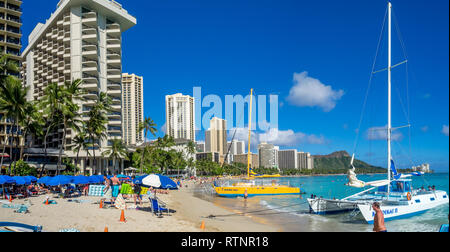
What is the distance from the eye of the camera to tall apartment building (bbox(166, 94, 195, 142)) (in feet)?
487

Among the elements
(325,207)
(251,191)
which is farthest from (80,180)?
(251,191)

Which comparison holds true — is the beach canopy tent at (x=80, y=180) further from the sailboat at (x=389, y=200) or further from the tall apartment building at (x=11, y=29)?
the tall apartment building at (x=11, y=29)

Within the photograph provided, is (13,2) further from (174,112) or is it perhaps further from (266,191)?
(174,112)

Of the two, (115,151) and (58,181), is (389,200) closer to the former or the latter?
(58,181)

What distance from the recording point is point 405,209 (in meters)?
19.6

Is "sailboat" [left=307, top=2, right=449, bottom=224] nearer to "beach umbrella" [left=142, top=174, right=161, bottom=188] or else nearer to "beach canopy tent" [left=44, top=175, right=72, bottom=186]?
"beach umbrella" [left=142, top=174, right=161, bottom=188]

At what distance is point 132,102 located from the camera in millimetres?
128250

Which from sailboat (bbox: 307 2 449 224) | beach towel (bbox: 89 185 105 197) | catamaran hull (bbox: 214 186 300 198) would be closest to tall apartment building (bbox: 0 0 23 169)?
beach towel (bbox: 89 185 105 197)

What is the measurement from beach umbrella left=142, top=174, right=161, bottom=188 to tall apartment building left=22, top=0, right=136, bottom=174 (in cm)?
5121

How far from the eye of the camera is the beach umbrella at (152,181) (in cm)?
1523

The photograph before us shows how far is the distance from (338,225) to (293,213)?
518cm

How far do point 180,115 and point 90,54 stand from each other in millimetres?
90112
